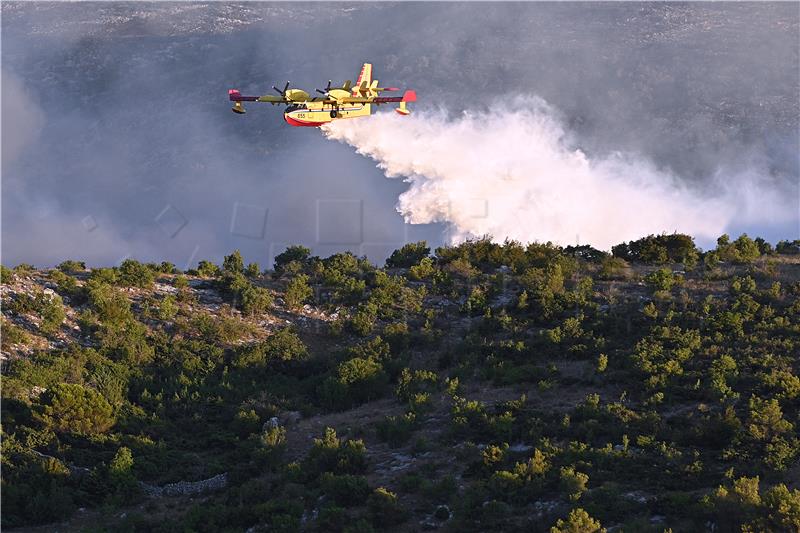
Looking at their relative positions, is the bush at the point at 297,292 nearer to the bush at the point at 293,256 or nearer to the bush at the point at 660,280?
the bush at the point at 293,256

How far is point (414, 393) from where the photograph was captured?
132 feet

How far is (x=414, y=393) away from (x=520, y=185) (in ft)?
143

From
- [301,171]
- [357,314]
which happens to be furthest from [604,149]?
[357,314]

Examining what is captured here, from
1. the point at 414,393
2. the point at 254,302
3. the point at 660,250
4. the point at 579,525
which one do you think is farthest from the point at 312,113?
the point at 579,525

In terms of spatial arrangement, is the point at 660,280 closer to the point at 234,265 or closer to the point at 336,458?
the point at 234,265

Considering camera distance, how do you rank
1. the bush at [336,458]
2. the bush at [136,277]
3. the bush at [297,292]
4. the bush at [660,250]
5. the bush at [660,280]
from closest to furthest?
the bush at [336,458]
the bush at [660,280]
the bush at [136,277]
the bush at [297,292]
the bush at [660,250]

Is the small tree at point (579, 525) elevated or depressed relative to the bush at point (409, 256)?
depressed

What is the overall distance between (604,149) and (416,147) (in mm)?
28554

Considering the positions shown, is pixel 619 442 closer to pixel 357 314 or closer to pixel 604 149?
pixel 357 314

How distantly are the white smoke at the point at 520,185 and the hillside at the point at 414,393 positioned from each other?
17956 mm

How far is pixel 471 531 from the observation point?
2916 cm

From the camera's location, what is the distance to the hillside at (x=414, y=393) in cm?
3083

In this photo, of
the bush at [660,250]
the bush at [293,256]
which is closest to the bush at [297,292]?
the bush at [293,256]

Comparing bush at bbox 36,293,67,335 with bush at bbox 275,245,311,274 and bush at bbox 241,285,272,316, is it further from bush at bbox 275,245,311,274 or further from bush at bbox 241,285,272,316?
bush at bbox 275,245,311,274
